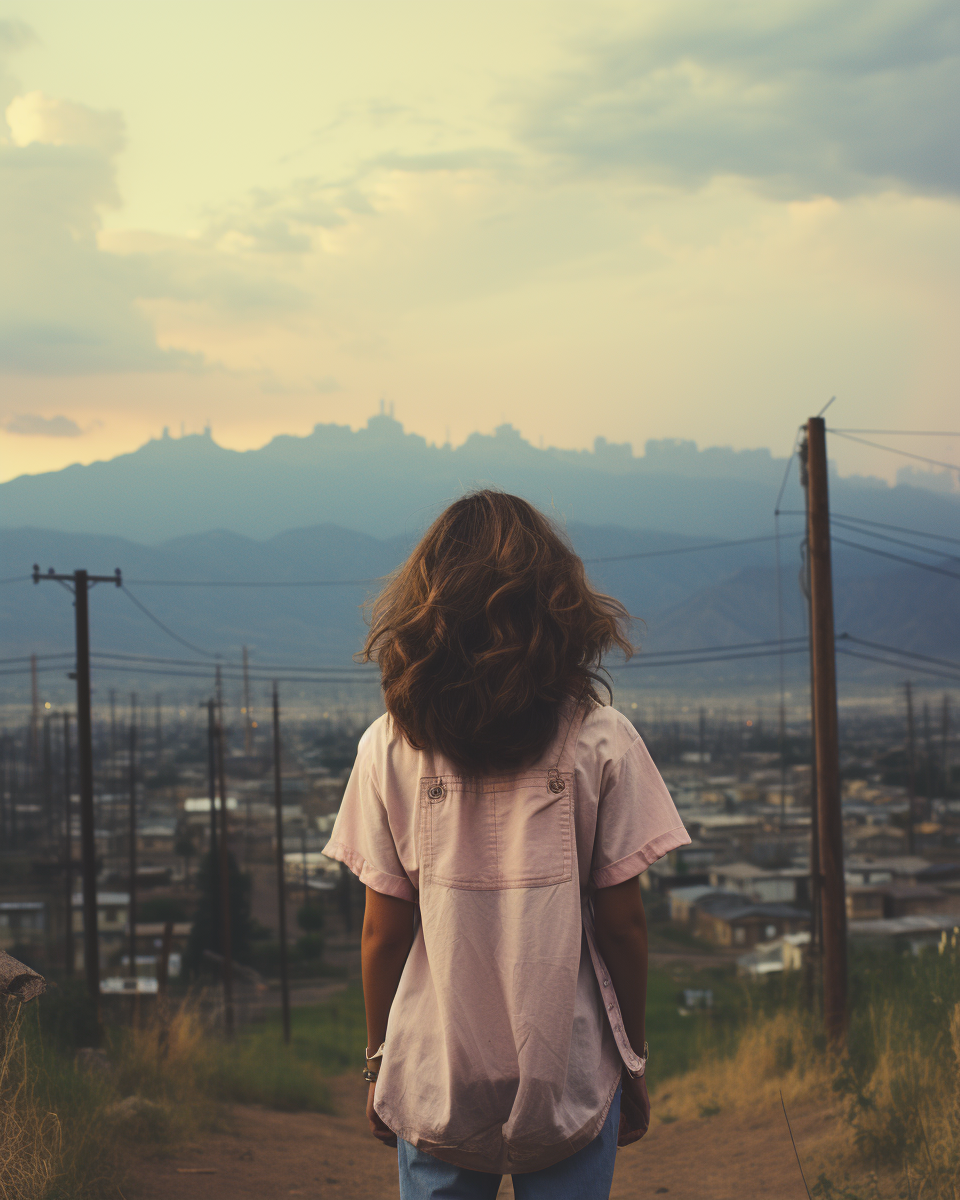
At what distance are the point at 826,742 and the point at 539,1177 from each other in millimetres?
8721

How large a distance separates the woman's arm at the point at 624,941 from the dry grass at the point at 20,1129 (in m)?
3.24

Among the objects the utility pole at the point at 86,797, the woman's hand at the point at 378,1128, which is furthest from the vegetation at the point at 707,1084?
the woman's hand at the point at 378,1128

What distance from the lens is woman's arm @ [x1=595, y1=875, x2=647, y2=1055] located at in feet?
6.45

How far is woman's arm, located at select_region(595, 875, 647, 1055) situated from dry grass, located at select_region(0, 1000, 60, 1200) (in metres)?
3.24

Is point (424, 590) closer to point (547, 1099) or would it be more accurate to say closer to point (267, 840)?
point (547, 1099)

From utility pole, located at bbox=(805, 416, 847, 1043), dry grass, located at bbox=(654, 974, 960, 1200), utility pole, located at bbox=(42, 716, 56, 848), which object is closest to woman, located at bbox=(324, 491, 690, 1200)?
dry grass, located at bbox=(654, 974, 960, 1200)

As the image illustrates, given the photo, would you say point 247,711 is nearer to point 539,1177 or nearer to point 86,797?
point 86,797

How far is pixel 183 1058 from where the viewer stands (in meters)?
9.73

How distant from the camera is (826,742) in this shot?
1002cm

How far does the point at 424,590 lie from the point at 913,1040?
640 cm

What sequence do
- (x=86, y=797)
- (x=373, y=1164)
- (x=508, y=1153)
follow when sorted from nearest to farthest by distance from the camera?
(x=508, y=1153)
(x=373, y=1164)
(x=86, y=797)

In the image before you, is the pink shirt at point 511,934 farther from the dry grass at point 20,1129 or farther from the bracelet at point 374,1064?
the dry grass at point 20,1129

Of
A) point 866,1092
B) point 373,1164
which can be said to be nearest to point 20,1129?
point 373,1164

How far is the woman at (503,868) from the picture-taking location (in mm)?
1844
